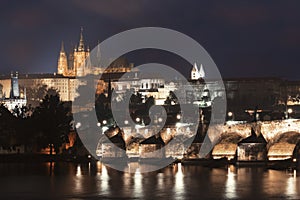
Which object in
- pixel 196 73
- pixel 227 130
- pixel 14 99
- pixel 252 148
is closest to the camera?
pixel 252 148

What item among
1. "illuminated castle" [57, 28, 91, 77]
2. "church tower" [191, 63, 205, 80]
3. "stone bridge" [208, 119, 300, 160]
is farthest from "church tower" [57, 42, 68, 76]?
"stone bridge" [208, 119, 300, 160]

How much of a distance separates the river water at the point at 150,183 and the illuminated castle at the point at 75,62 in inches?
3079

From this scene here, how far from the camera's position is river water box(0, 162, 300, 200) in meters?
34.4

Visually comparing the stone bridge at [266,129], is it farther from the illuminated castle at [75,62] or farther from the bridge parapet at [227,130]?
the illuminated castle at [75,62]

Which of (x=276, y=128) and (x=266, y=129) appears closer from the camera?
(x=276, y=128)

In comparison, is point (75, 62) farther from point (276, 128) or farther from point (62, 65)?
point (276, 128)

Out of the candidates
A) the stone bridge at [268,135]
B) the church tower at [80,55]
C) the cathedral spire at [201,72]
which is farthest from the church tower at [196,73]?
the stone bridge at [268,135]

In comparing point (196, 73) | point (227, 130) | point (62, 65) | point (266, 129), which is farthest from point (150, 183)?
point (62, 65)

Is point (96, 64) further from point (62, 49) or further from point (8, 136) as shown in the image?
point (8, 136)

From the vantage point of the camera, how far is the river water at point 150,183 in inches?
1355

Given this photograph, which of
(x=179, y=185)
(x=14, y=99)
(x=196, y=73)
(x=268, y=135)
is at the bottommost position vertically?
(x=179, y=185)

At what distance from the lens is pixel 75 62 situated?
12838 cm

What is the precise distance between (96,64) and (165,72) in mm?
10701

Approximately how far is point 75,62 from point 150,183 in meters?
90.7
